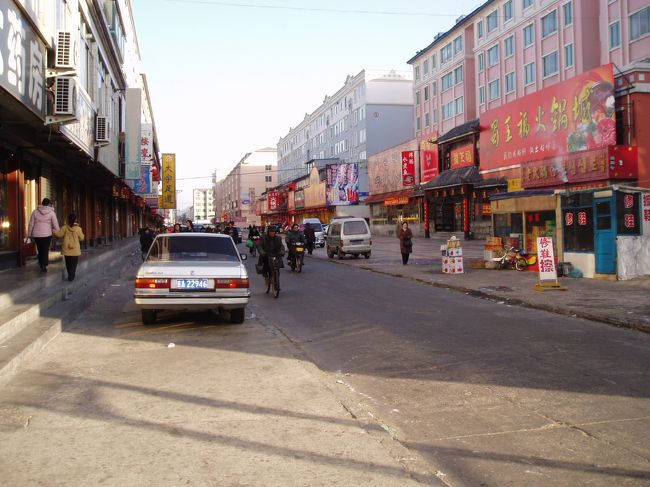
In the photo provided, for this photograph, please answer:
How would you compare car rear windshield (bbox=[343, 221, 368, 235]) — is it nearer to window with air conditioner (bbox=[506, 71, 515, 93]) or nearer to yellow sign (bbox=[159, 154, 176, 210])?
window with air conditioner (bbox=[506, 71, 515, 93])

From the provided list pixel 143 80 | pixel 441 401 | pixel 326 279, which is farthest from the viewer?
pixel 143 80

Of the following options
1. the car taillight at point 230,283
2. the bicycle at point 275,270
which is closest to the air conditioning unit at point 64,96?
the car taillight at point 230,283

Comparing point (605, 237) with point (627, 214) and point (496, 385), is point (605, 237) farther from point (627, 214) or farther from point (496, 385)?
point (496, 385)

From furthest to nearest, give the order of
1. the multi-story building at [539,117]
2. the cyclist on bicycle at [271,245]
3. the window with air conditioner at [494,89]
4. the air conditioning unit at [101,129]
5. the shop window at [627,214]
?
1. the window with air conditioner at [494,89]
2. the multi-story building at [539,117]
3. the air conditioning unit at [101,129]
4. the shop window at [627,214]
5. the cyclist on bicycle at [271,245]

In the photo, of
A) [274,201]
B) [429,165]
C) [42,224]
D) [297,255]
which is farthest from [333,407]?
[274,201]

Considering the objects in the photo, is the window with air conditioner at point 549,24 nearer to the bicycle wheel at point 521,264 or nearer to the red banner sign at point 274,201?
the bicycle wheel at point 521,264

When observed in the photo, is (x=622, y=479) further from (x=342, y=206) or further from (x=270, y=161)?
(x=270, y=161)

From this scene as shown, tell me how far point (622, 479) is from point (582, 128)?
25.9 meters

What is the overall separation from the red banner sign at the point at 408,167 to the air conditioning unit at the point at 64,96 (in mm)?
40573

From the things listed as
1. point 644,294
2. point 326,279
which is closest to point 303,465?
point 644,294

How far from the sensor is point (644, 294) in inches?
498

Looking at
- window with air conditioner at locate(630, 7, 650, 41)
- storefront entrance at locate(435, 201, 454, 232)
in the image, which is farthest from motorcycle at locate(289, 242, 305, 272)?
storefront entrance at locate(435, 201, 454, 232)

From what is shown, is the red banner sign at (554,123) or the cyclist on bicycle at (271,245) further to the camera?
the red banner sign at (554,123)

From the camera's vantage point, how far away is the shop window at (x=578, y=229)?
16.1 meters
